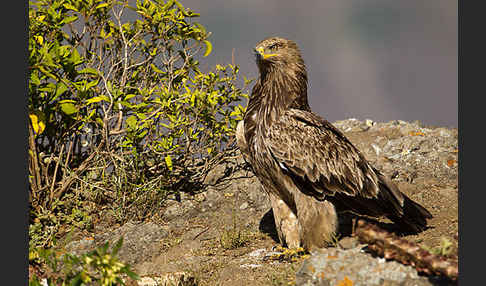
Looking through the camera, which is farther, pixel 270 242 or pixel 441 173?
pixel 441 173

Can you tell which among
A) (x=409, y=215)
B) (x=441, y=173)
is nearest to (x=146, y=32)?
(x=409, y=215)

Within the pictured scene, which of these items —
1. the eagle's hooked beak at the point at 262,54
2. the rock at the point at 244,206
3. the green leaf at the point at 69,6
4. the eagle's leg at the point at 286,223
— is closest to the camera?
the eagle's leg at the point at 286,223

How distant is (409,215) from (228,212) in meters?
3.23

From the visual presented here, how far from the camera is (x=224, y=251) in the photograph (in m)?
6.50

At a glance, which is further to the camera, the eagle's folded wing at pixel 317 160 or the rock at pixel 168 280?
the eagle's folded wing at pixel 317 160

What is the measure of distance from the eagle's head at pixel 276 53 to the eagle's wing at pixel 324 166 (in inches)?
29.5

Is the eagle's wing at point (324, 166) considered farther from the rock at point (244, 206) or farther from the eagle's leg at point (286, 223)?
the rock at point (244, 206)

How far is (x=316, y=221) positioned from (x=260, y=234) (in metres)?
1.73

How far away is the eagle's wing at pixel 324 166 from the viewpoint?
549 centimetres

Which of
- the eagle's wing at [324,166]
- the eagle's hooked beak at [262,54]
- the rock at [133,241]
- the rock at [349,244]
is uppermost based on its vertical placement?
the eagle's hooked beak at [262,54]

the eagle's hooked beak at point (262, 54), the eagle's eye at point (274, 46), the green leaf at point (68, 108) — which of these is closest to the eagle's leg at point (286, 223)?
the eagle's hooked beak at point (262, 54)

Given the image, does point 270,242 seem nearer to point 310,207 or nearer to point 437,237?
point 310,207

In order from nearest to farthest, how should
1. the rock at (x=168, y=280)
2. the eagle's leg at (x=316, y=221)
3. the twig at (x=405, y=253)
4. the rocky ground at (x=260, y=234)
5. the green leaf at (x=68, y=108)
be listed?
1. the twig at (x=405, y=253)
2. the rocky ground at (x=260, y=234)
3. the rock at (x=168, y=280)
4. the eagle's leg at (x=316, y=221)
5. the green leaf at (x=68, y=108)

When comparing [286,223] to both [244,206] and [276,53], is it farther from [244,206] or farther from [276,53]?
[276,53]
